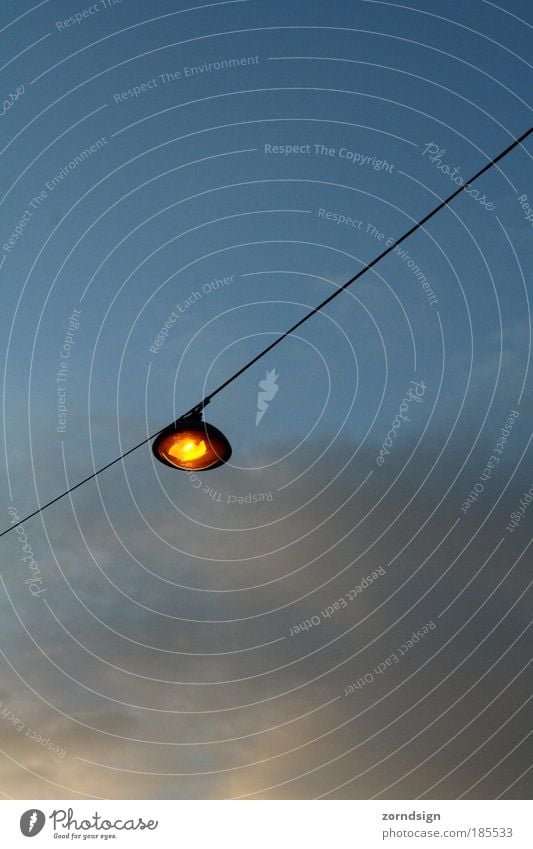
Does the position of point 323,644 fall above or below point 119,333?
below

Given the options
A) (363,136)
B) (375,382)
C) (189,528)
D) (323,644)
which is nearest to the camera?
(363,136)

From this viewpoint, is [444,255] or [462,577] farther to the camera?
[462,577]

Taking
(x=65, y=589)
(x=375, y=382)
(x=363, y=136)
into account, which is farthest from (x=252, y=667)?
(x=363, y=136)

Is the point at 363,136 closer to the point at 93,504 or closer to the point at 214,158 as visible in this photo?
the point at 214,158

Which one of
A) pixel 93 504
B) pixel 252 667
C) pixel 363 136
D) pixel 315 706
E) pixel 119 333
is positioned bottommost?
pixel 315 706

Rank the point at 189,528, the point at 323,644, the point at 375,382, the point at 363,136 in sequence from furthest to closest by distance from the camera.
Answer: the point at 323,644
the point at 189,528
the point at 375,382
the point at 363,136

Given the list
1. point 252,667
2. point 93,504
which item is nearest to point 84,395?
point 93,504

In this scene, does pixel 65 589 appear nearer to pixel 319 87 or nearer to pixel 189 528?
pixel 189 528
